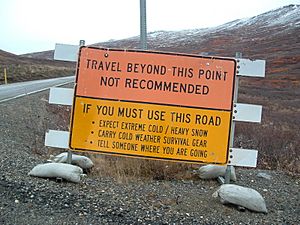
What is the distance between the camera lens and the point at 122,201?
4.03 meters

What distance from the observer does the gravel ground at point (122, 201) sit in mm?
3605

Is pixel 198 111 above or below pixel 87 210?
above

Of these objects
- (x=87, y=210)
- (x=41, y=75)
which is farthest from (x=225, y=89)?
(x=41, y=75)

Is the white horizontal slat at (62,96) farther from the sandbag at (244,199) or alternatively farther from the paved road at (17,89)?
the paved road at (17,89)

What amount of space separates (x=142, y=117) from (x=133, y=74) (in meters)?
0.49

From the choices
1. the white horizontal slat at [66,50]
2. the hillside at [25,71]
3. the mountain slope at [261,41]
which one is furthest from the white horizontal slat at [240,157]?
the mountain slope at [261,41]

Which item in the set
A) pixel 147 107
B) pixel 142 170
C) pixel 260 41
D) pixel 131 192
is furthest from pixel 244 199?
pixel 260 41

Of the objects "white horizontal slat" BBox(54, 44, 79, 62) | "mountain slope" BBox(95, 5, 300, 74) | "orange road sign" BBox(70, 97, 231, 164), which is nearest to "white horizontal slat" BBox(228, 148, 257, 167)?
"orange road sign" BBox(70, 97, 231, 164)

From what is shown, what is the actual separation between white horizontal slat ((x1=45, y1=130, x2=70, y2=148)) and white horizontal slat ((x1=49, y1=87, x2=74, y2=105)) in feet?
1.14

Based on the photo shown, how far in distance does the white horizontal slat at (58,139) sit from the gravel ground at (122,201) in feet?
1.27

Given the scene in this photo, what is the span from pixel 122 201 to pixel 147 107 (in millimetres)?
1128

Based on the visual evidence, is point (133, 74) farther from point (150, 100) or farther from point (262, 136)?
point (262, 136)

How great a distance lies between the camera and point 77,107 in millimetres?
4664

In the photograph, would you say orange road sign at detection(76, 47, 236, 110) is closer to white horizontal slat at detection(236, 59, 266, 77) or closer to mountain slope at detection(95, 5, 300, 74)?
white horizontal slat at detection(236, 59, 266, 77)
